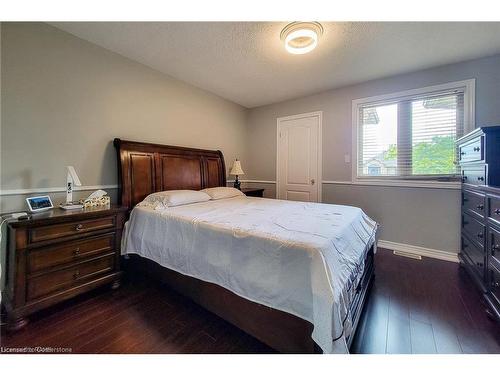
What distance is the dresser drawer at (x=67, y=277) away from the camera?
1.49 meters

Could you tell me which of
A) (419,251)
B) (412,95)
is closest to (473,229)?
(419,251)

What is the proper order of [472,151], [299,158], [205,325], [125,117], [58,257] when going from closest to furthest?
[205,325] < [58,257] < [472,151] < [125,117] < [299,158]

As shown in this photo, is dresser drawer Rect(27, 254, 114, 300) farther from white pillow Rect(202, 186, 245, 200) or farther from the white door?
the white door

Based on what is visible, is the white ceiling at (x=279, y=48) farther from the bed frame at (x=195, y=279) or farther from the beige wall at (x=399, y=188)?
the bed frame at (x=195, y=279)

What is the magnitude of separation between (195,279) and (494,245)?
2.33m

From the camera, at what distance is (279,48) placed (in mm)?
2230

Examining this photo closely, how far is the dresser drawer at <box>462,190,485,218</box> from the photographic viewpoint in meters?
1.82

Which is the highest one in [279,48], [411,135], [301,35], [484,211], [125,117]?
[279,48]

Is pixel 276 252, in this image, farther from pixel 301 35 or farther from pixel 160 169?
pixel 160 169

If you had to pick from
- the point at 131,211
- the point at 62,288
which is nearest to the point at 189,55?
the point at 131,211

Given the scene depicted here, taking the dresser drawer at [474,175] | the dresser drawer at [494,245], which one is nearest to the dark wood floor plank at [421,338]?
the dresser drawer at [494,245]

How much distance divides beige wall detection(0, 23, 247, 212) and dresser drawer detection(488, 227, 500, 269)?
11.4 ft

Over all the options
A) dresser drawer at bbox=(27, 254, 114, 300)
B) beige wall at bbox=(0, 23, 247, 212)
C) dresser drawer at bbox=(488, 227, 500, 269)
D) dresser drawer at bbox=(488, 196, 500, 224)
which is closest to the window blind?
dresser drawer at bbox=(488, 196, 500, 224)

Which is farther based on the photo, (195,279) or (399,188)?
(399,188)
